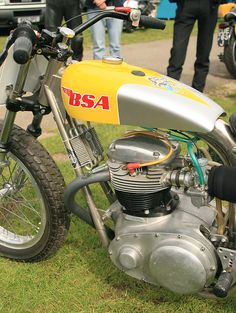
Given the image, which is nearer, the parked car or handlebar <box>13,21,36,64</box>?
handlebar <box>13,21,36,64</box>

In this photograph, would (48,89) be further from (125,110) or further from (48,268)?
(48,268)

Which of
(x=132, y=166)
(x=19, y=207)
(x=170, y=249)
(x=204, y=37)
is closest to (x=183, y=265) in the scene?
(x=170, y=249)

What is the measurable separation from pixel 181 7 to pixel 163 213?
3555 mm

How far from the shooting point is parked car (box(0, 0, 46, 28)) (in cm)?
888

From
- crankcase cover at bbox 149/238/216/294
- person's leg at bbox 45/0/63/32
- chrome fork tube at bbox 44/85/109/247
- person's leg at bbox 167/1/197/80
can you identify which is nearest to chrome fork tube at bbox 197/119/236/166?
crankcase cover at bbox 149/238/216/294

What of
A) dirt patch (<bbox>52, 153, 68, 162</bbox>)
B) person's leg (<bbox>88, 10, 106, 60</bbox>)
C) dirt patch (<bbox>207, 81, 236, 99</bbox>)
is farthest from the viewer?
dirt patch (<bbox>207, 81, 236, 99</bbox>)

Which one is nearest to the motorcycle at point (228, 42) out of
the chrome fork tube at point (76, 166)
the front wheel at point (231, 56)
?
the front wheel at point (231, 56)

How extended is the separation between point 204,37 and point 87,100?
3639 mm

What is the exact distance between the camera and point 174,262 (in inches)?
75.5

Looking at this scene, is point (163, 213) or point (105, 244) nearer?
point (163, 213)

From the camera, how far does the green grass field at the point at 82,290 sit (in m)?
2.29

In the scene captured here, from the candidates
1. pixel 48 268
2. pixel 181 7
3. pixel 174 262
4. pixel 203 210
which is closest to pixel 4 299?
pixel 48 268

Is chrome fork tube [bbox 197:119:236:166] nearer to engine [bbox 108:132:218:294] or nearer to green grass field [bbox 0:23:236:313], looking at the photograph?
Answer: engine [bbox 108:132:218:294]

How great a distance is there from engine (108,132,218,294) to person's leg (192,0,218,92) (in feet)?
11.2
